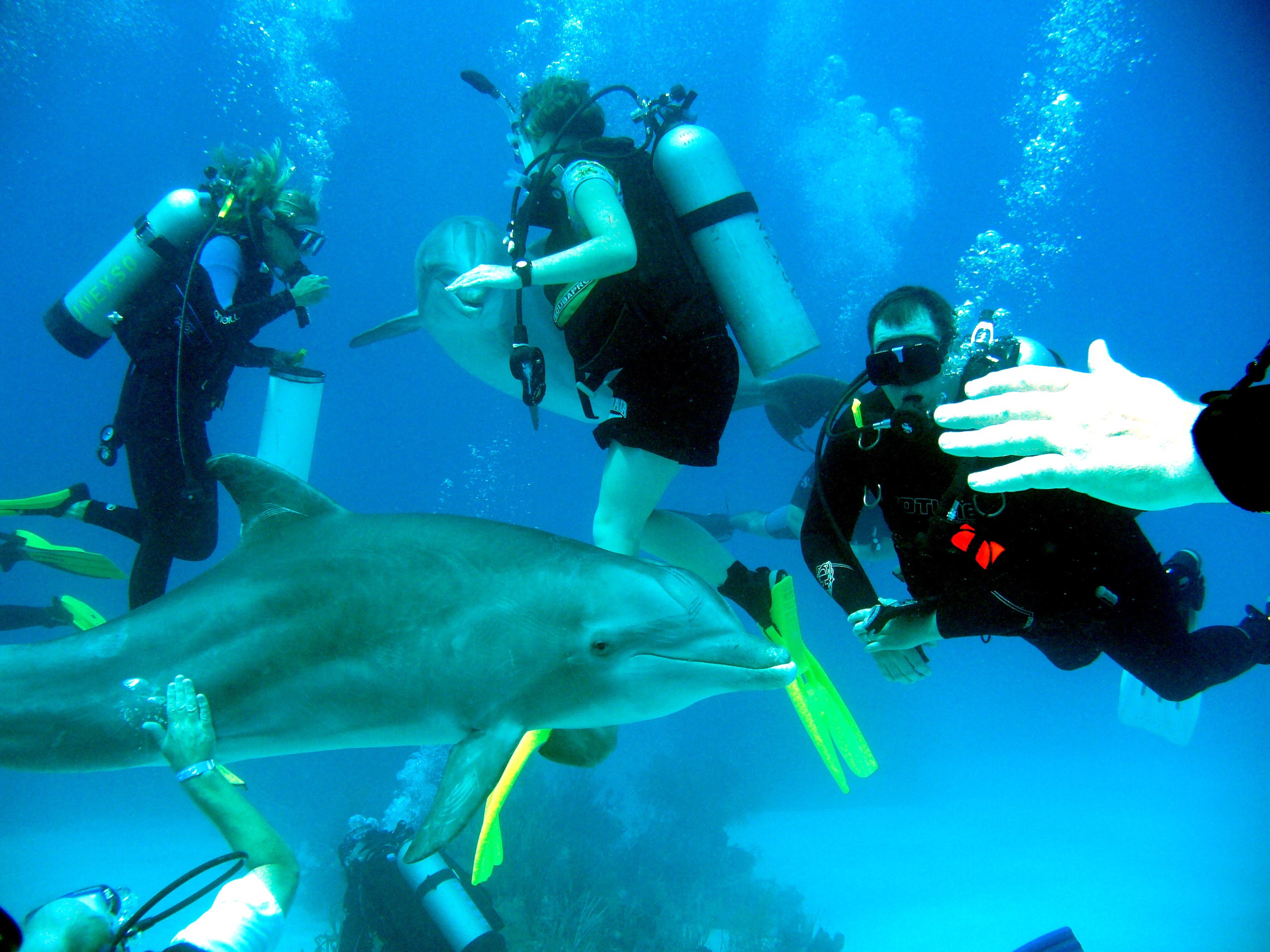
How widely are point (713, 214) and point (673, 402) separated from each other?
3.81 ft

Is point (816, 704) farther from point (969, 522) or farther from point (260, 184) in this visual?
point (260, 184)

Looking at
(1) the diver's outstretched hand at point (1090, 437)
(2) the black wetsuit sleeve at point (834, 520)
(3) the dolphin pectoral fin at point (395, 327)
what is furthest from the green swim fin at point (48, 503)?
(1) the diver's outstretched hand at point (1090, 437)

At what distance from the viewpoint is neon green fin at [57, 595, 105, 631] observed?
497 cm

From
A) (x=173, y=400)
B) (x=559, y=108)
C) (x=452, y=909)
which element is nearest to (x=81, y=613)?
(x=173, y=400)

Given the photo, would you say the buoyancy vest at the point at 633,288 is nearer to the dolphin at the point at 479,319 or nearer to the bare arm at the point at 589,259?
the bare arm at the point at 589,259

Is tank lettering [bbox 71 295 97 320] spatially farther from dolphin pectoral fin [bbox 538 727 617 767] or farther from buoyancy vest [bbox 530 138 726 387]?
dolphin pectoral fin [bbox 538 727 617 767]

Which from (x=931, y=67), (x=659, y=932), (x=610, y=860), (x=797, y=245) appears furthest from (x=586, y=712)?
(x=931, y=67)

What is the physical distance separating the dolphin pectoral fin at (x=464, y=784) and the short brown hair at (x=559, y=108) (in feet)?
9.47

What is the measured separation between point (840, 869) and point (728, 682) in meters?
19.7

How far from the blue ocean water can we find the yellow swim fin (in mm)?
14916

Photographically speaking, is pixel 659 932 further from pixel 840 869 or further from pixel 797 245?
pixel 797 245

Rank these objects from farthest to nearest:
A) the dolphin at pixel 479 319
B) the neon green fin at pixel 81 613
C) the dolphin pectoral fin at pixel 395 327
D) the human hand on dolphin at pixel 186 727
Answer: the neon green fin at pixel 81 613 < the dolphin pectoral fin at pixel 395 327 < the dolphin at pixel 479 319 < the human hand on dolphin at pixel 186 727

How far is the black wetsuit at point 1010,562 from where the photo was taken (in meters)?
2.95

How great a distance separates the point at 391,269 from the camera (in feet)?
127
